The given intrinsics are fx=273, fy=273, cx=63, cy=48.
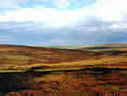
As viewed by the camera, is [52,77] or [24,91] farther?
[52,77]

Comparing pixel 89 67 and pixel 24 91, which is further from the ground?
pixel 89 67

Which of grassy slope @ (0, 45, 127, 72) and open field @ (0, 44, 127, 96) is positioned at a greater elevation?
grassy slope @ (0, 45, 127, 72)

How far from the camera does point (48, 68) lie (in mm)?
73188

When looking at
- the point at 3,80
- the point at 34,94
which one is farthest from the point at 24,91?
the point at 3,80

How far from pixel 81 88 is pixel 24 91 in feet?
42.4

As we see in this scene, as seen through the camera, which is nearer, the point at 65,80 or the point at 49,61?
the point at 65,80

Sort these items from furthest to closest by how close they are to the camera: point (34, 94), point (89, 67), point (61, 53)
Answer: point (61, 53) → point (89, 67) → point (34, 94)

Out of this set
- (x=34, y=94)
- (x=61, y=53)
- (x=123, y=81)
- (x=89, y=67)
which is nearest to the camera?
(x=34, y=94)

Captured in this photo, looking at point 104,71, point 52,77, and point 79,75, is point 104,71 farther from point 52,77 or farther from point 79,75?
point 52,77

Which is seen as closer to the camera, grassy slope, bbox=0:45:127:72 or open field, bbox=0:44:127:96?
open field, bbox=0:44:127:96

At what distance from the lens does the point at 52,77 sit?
219ft

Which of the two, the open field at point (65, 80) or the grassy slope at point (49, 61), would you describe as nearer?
the open field at point (65, 80)

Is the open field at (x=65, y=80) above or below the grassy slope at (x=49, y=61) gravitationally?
below

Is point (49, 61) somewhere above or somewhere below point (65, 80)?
above
